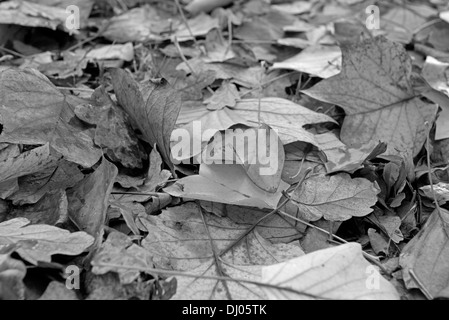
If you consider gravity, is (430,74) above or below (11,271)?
below

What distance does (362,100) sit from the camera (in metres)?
1.24

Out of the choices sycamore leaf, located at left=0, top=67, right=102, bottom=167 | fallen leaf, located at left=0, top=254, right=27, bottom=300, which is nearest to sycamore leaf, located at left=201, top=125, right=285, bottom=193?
sycamore leaf, located at left=0, top=67, right=102, bottom=167

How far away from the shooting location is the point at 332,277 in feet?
2.62

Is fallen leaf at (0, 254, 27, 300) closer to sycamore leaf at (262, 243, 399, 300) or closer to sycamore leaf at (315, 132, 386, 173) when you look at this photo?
sycamore leaf at (262, 243, 399, 300)

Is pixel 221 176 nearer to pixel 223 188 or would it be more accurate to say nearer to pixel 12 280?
pixel 223 188

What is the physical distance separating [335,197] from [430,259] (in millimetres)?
200

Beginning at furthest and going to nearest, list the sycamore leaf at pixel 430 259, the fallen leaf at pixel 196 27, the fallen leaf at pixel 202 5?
the fallen leaf at pixel 202 5, the fallen leaf at pixel 196 27, the sycamore leaf at pixel 430 259

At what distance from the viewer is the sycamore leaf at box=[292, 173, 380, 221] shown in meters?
0.98

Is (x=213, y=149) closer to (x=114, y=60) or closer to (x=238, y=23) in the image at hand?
(x=114, y=60)

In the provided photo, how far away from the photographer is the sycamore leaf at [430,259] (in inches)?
33.4

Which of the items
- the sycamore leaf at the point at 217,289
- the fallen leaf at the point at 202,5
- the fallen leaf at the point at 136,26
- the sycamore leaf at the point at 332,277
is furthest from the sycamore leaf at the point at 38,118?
the fallen leaf at the point at 202,5

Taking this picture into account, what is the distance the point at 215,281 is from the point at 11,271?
0.30 metres

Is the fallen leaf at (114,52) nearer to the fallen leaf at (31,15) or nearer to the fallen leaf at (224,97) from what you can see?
the fallen leaf at (31,15)
